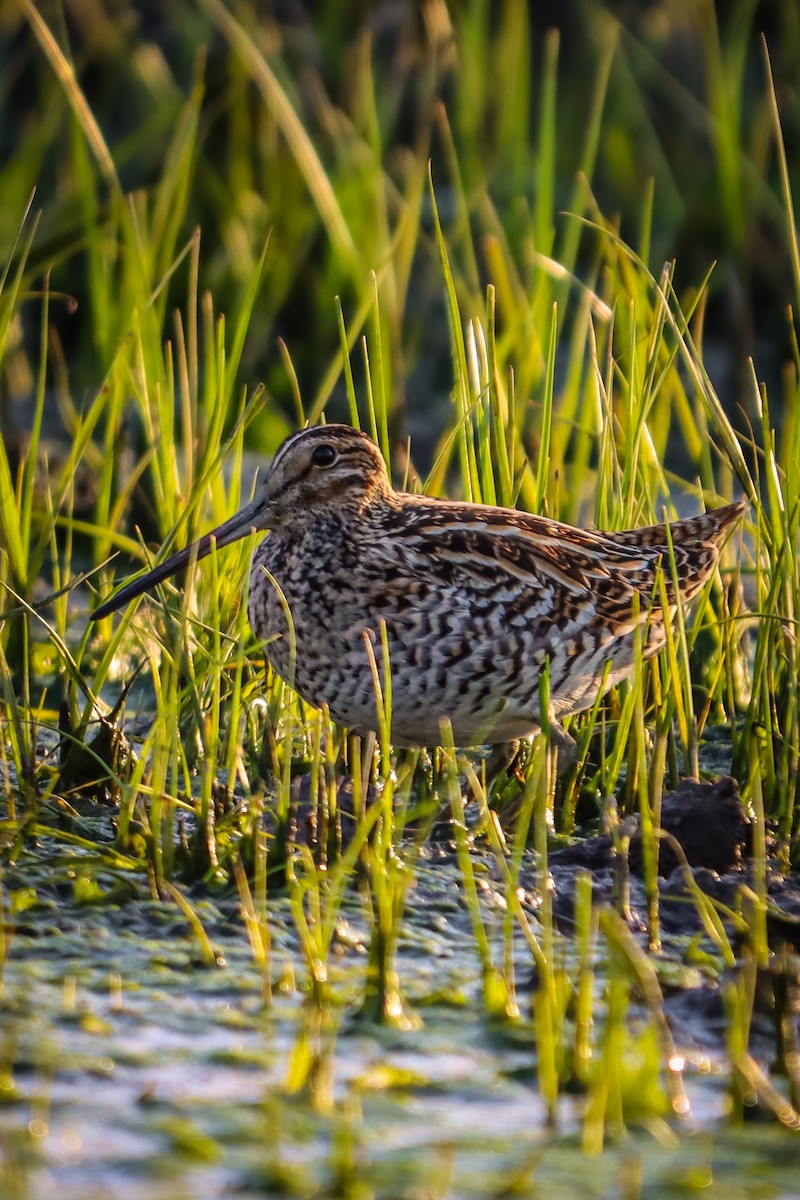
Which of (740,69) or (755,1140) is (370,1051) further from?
(740,69)

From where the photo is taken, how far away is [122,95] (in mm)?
8852

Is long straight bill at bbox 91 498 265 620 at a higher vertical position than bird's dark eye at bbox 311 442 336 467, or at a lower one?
lower

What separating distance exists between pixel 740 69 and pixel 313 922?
5.75 metres

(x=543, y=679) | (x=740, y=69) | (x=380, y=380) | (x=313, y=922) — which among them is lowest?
(x=313, y=922)

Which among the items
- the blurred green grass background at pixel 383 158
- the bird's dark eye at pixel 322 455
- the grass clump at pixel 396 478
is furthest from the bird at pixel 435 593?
the blurred green grass background at pixel 383 158

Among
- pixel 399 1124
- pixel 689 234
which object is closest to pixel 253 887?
pixel 399 1124

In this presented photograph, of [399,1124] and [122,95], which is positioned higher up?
[122,95]

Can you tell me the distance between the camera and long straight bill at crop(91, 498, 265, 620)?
173 inches

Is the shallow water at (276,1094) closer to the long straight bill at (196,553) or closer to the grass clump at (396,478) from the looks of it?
the grass clump at (396,478)

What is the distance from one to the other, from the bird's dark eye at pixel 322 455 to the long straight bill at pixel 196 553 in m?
0.18

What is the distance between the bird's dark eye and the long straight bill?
18 centimetres

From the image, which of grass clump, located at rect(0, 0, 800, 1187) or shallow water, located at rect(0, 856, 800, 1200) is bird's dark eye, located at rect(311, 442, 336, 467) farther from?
shallow water, located at rect(0, 856, 800, 1200)

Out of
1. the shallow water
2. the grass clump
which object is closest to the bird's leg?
the grass clump

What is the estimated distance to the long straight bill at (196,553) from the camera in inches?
173
